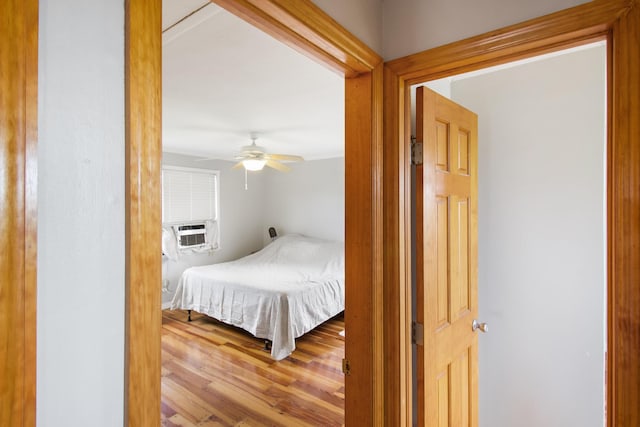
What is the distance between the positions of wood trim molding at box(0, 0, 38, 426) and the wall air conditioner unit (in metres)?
4.71

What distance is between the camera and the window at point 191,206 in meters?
4.71

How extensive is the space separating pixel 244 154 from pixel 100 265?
10.6 ft

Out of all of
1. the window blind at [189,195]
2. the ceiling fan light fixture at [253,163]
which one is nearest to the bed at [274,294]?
the window blind at [189,195]

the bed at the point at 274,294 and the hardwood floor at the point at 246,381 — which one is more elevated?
the bed at the point at 274,294

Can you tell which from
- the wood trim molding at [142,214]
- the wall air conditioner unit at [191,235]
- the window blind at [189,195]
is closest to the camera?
the wood trim molding at [142,214]

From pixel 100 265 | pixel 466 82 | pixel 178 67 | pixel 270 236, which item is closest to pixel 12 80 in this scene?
pixel 100 265

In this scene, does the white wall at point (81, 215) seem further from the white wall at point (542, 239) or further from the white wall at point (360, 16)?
the white wall at point (542, 239)

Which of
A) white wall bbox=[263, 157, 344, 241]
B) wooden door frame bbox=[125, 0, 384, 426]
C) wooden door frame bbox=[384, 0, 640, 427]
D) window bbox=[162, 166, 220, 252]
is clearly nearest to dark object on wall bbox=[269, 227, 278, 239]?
white wall bbox=[263, 157, 344, 241]

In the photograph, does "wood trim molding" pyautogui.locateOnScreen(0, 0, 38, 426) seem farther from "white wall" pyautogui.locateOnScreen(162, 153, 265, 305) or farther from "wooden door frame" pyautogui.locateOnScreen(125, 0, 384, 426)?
"white wall" pyautogui.locateOnScreen(162, 153, 265, 305)

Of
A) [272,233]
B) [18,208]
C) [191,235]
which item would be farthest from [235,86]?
[272,233]

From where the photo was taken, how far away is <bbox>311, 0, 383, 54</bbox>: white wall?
104cm

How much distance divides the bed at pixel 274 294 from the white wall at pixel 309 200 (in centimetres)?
66

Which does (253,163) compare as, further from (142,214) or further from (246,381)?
(142,214)

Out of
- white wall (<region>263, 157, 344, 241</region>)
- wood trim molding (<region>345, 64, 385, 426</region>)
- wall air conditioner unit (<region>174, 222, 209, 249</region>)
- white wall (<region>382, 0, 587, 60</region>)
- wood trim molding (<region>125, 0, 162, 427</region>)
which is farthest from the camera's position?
white wall (<region>263, 157, 344, 241</region>)
